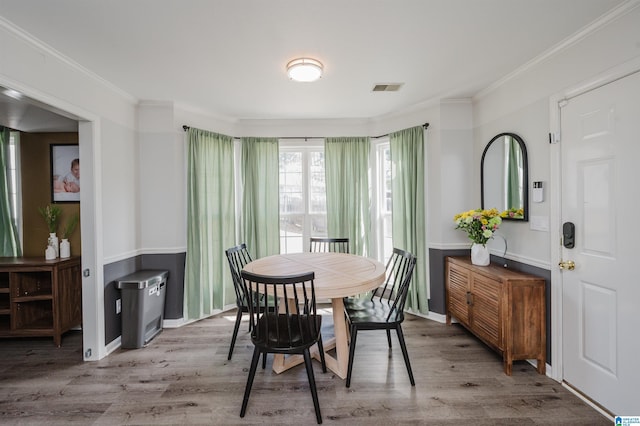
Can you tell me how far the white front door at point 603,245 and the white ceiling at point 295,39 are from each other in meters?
0.64

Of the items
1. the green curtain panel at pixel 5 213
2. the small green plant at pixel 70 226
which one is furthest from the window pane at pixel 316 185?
the green curtain panel at pixel 5 213

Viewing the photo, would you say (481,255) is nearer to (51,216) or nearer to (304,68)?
(304,68)

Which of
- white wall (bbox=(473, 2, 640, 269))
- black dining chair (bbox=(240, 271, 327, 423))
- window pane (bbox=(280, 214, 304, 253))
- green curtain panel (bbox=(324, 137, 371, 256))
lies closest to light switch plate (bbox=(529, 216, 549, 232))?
white wall (bbox=(473, 2, 640, 269))

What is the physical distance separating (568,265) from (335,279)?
175 cm

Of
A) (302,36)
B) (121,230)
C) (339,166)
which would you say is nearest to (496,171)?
(339,166)

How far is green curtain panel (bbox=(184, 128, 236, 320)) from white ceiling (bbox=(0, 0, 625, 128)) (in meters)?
0.73

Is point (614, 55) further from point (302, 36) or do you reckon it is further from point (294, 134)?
point (294, 134)

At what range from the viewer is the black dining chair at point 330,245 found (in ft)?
11.4

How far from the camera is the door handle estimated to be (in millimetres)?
2074

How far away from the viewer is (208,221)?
351 centimetres

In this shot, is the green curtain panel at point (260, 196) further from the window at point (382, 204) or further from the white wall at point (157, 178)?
the window at point (382, 204)

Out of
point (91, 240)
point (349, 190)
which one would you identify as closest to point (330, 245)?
point (349, 190)

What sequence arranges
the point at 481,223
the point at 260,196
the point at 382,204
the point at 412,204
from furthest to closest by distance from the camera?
the point at 382,204
the point at 260,196
the point at 412,204
the point at 481,223

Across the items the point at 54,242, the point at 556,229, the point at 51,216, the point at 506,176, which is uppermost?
the point at 506,176
